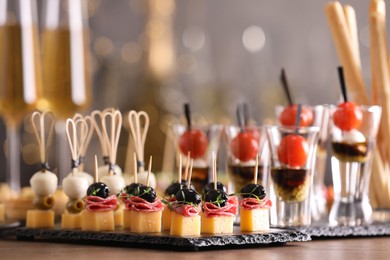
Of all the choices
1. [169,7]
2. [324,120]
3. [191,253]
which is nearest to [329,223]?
[324,120]

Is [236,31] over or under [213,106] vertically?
over

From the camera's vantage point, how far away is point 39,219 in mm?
1904

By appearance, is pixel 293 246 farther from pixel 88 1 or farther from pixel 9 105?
pixel 88 1

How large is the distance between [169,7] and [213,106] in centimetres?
62

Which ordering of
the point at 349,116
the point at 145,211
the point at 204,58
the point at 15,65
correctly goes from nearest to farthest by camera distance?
the point at 145,211
the point at 349,116
the point at 15,65
the point at 204,58

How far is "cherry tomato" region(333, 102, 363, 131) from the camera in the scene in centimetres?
200

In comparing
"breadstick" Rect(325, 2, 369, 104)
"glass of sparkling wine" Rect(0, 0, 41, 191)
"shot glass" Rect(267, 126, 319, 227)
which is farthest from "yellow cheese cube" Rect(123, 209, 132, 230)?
"glass of sparkling wine" Rect(0, 0, 41, 191)

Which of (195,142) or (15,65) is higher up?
(15,65)

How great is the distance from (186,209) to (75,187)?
312 mm

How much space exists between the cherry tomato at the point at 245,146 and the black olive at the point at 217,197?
0.32 metres

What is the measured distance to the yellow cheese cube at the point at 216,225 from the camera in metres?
1.71

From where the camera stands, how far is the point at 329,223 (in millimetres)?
2008

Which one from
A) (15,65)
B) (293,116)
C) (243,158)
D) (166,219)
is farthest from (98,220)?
(15,65)

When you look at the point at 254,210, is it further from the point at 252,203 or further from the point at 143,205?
the point at 143,205
